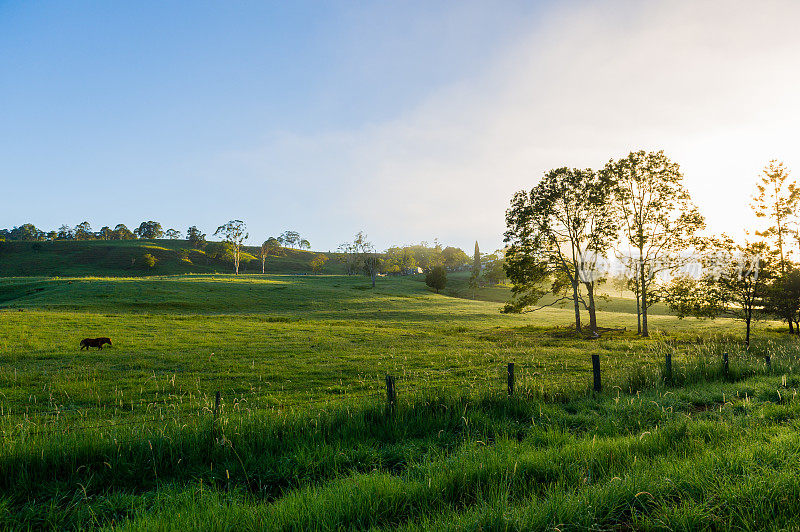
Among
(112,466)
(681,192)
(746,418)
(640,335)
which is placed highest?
(681,192)

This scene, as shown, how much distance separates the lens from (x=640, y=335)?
105ft

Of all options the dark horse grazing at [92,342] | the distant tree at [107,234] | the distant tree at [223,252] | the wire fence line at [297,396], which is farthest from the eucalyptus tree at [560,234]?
the distant tree at [107,234]

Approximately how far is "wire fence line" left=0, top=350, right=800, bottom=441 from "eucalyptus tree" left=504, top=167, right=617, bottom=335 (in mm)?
19169

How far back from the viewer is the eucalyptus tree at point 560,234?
3338 centimetres

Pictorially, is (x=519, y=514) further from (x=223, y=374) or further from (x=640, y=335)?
(x=640, y=335)

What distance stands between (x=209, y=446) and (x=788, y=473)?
Answer: 316 inches

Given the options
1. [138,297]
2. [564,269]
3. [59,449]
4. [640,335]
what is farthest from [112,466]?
[138,297]

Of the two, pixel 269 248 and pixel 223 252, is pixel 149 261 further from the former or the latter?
pixel 269 248

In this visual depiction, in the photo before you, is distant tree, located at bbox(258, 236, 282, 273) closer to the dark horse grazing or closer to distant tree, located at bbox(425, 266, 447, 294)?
distant tree, located at bbox(425, 266, 447, 294)

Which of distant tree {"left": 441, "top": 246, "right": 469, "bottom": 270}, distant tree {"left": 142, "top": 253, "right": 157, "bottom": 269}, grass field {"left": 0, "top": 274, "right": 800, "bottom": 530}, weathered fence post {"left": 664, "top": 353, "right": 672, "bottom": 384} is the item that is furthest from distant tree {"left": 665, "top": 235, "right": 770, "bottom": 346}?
distant tree {"left": 441, "top": 246, "right": 469, "bottom": 270}

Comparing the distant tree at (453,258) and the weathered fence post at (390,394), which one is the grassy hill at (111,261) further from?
the weathered fence post at (390,394)

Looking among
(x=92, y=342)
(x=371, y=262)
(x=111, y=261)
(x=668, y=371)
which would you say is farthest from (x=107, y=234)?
(x=668, y=371)

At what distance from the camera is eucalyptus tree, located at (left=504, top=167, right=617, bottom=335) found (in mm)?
33375

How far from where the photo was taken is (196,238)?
557ft
